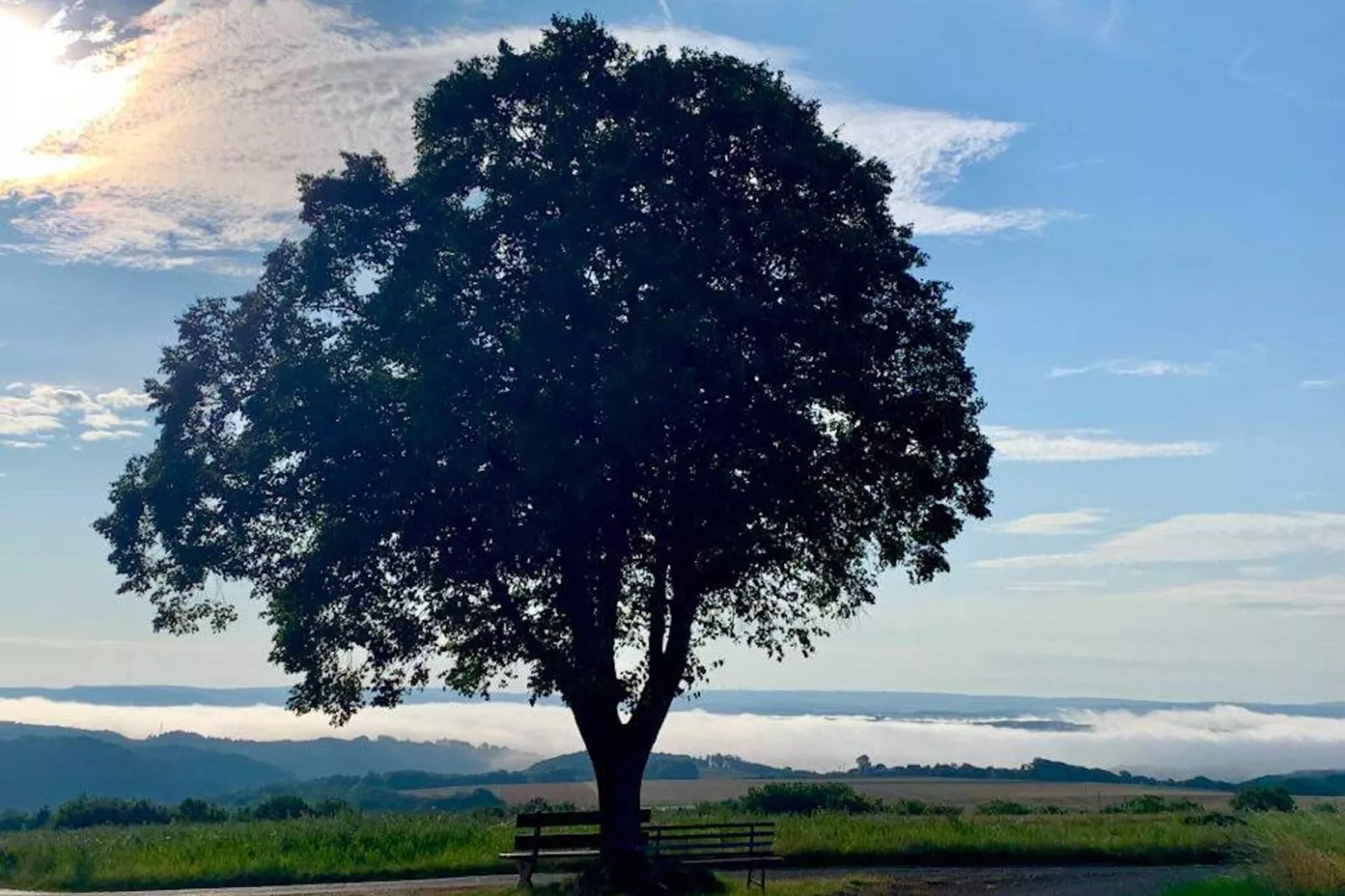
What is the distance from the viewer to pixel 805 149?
1019 inches

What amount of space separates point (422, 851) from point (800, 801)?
2418 cm

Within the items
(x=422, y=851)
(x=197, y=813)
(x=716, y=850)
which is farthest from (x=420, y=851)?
(x=197, y=813)

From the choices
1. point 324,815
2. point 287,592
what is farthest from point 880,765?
point 287,592

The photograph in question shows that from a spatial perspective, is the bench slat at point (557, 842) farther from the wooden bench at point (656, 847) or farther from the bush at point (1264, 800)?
the bush at point (1264, 800)

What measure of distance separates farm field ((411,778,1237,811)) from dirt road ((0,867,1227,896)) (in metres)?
→ 31.6

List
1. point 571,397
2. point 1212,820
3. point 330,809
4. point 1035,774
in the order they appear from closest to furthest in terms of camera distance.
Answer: point 571,397 < point 1212,820 < point 330,809 < point 1035,774

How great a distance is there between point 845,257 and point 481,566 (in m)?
8.52

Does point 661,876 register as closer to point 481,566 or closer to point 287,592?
point 481,566

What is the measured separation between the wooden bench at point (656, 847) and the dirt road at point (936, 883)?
110 centimetres

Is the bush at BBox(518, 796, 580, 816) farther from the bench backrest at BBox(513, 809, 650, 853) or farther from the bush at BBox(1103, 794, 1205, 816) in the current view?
the bush at BBox(1103, 794, 1205, 816)

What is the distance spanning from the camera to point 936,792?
3364 inches

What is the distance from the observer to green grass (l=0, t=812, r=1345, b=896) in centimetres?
3009

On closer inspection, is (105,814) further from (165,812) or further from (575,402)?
(575,402)

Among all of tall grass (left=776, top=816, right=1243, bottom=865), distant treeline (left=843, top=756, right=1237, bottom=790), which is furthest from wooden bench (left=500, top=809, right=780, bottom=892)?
distant treeline (left=843, top=756, right=1237, bottom=790)
